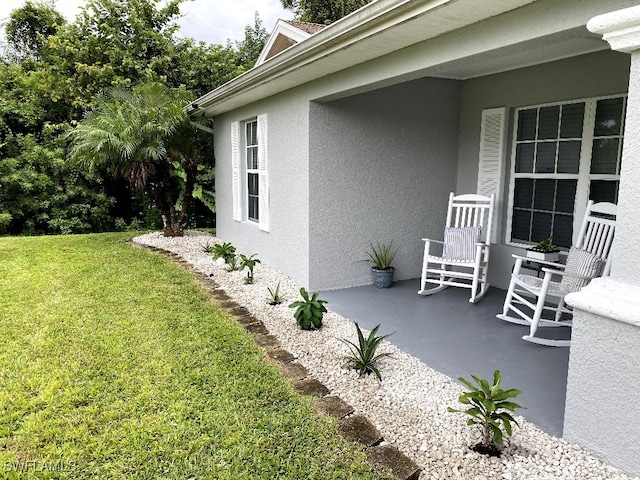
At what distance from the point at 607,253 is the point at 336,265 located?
9.85ft

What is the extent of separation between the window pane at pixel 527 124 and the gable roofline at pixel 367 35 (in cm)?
251

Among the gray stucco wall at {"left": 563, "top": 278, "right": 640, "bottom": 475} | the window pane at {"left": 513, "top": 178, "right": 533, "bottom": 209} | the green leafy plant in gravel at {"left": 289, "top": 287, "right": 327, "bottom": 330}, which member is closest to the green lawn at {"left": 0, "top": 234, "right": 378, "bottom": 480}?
the green leafy plant in gravel at {"left": 289, "top": 287, "right": 327, "bottom": 330}

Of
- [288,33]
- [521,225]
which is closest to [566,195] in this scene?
[521,225]

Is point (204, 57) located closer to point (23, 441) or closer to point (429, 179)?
point (429, 179)

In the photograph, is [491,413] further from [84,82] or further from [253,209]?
[84,82]

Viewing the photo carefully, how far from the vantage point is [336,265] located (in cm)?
606

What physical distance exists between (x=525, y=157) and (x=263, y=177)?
3.73m

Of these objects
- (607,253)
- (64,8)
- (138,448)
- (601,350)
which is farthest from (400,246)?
(64,8)

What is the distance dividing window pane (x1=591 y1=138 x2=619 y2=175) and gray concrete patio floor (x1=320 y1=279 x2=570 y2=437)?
70.4 inches

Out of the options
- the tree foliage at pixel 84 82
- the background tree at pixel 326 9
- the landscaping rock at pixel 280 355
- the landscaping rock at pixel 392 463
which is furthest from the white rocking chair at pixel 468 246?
the background tree at pixel 326 9

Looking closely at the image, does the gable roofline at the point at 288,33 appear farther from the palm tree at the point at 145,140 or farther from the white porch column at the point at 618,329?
the white porch column at the point at 618,329

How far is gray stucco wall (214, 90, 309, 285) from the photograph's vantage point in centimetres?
592

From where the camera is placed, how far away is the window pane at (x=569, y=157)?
5.25 metres

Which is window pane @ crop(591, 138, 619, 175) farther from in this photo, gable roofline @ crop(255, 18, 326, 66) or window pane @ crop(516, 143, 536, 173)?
gable roofline @ crop(255, 18, 326, 66)
